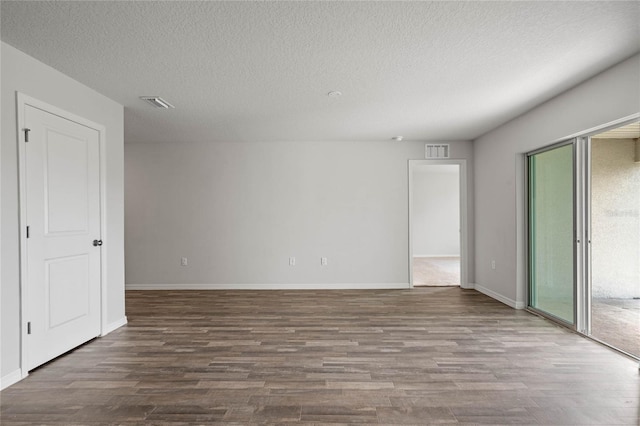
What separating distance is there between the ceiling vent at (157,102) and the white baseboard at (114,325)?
2492mm

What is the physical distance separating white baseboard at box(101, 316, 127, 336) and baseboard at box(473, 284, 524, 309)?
4.89 metres

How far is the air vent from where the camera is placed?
600 cm

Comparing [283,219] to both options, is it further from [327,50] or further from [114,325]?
[327,50]

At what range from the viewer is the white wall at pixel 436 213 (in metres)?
10.9

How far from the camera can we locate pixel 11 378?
2535 millimetres

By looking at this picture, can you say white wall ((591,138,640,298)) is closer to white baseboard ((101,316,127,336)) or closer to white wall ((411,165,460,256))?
white baseboard ((101,316,127,336))

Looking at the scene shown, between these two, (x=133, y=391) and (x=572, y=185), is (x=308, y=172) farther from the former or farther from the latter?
(x=133, y=391)

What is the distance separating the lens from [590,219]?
137 inches

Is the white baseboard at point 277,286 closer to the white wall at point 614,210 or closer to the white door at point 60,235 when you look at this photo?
the white door at point 60,235

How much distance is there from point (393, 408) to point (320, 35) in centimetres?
257

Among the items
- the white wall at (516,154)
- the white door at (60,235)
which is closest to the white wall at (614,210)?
the white wall at (516,154)

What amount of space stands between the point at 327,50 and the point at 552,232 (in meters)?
3.36

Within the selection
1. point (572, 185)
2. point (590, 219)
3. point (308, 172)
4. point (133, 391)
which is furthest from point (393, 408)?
point (308, 172)

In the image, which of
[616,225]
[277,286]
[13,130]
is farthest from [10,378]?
[616,225]
